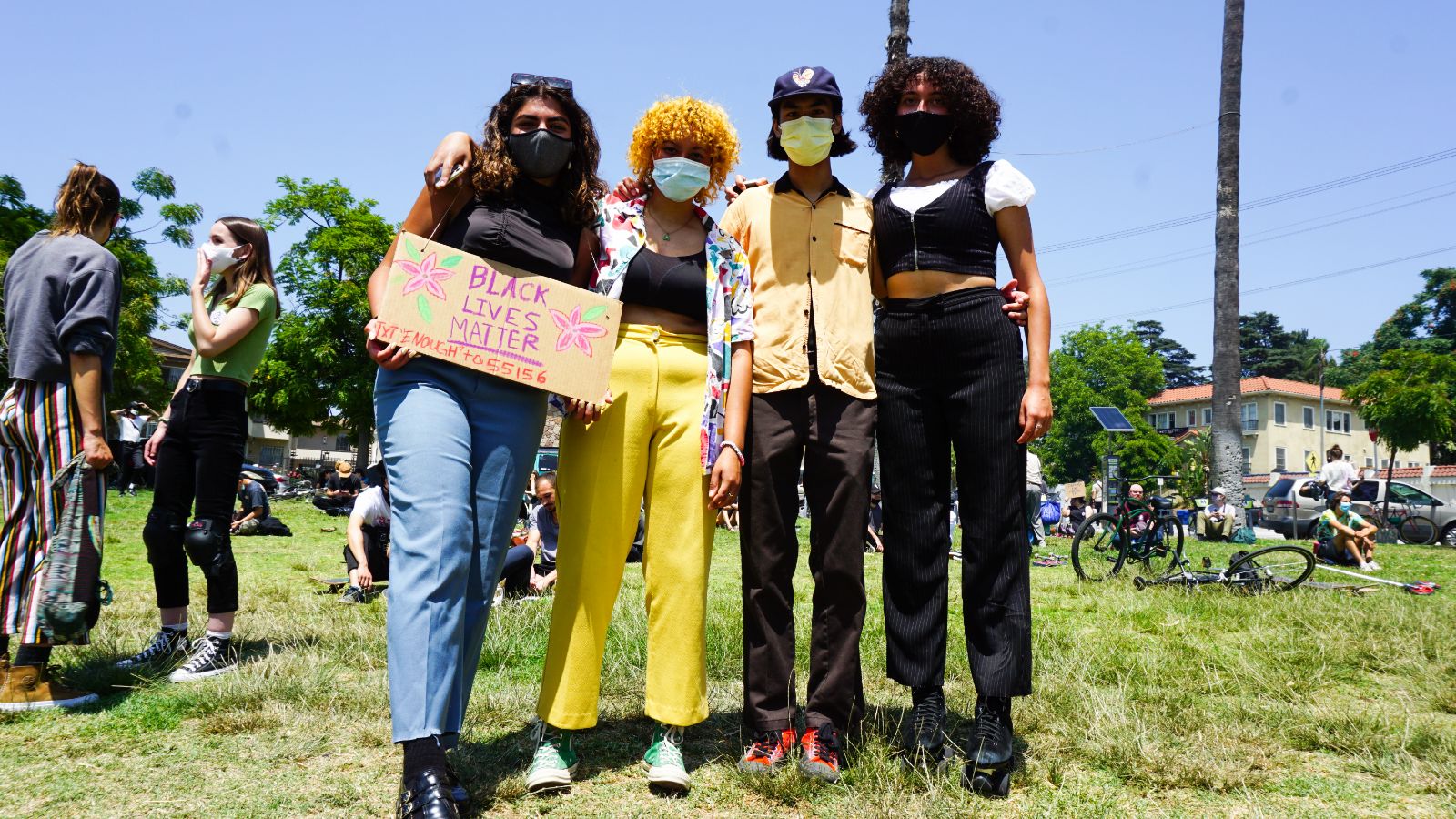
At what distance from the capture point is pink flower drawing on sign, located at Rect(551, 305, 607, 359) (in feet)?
9.97

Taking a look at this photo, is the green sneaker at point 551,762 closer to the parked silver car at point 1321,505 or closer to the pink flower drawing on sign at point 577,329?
the pink flower drawing on sign at point 577,329

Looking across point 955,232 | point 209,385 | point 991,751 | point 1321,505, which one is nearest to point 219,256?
point 209,385

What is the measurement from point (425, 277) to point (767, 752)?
6.33 feet

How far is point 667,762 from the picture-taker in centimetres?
294

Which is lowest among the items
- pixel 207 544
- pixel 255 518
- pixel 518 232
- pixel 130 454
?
pixel 255 518

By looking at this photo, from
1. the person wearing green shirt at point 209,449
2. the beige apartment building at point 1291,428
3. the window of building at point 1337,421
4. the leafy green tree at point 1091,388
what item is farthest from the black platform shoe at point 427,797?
the window of building at point 1337,421

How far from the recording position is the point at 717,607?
5.88 m

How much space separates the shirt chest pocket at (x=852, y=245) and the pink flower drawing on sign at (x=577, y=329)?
896 mm

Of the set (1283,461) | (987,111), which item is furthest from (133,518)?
(1283,461)

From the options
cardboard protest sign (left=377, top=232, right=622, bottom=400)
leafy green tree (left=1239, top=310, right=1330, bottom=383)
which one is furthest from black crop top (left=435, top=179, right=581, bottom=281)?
leafy green tree (left=1239, top=310, right=1330, bottom=383)

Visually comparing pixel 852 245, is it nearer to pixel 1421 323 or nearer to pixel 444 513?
pixel 444 513

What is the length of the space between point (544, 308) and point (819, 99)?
1.24m

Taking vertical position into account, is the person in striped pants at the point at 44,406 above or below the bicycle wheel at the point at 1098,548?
above

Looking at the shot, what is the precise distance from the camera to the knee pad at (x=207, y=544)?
14.4 ft
